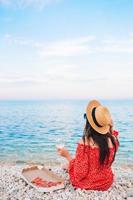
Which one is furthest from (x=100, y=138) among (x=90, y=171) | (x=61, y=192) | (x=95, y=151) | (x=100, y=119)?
(x=61, y=192)

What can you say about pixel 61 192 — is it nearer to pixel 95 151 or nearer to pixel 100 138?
pixel 95 151

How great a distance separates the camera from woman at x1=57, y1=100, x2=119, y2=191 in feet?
19.4

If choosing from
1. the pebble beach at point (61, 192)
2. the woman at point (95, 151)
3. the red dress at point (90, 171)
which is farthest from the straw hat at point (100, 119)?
the pebble beach at point (61, 192)

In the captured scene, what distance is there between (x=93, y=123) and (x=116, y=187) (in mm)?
1464

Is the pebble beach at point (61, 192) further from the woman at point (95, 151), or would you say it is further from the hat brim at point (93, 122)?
the hat brim at point (93, 122)

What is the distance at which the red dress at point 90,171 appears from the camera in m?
6.09

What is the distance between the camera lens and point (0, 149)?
51.8 ft

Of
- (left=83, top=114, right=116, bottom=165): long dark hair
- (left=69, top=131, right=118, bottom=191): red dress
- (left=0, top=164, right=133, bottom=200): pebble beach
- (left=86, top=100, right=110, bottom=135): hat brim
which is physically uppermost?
(left=86, top=100, right=110, bottom=135): hat brim

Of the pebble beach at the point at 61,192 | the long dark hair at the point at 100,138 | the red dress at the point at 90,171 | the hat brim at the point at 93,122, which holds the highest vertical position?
the hat brim at the point at 93,122

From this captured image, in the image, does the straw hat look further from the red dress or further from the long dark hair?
the red dress

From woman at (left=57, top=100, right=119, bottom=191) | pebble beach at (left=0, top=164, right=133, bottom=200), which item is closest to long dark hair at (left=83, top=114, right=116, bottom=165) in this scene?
woman at (left=57, top=100, right=119, bottom=191)

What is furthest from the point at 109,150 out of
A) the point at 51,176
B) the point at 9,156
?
the point at 9,156

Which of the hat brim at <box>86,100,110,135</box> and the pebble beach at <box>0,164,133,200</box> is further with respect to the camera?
the pebble beach at <box>0,164,133,200</box>

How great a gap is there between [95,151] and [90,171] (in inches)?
17.3
